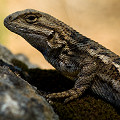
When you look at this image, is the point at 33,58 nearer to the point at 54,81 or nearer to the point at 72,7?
the point at 72,7

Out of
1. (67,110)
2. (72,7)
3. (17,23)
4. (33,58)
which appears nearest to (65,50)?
(17,23)

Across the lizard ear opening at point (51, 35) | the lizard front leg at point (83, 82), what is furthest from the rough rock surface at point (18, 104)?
the lizard ear opening at point (51, 35)

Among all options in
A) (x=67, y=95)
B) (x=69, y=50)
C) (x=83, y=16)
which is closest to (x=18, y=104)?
(x=67, y=95)

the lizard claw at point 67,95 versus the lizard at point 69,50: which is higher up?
the lizard at point 69,50

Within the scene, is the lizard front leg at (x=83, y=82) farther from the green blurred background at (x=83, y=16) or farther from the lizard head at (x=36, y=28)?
the green blurred background at (x=83, y=16)

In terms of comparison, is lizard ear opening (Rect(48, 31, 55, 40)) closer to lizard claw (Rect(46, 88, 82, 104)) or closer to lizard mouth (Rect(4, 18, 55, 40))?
lizard mouth (Rect(4, 18, 55, 40))

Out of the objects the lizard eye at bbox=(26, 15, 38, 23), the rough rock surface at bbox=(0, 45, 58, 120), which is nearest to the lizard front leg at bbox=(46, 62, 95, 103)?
the rough rock surface at bbox=(0, 45, 58, 120)

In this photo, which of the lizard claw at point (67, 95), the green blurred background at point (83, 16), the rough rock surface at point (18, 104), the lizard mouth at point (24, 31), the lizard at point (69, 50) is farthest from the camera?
the green blurred background at point (83, 16)

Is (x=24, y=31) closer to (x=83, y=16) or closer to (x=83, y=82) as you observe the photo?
(x=83, y=82)
